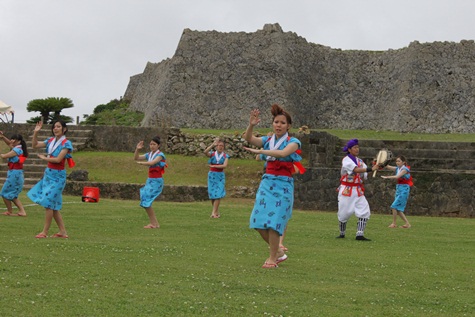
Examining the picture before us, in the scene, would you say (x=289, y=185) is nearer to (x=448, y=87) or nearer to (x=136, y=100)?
(x=448, y=87)

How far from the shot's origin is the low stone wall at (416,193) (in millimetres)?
23359

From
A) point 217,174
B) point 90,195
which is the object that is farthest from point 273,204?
point 90,195

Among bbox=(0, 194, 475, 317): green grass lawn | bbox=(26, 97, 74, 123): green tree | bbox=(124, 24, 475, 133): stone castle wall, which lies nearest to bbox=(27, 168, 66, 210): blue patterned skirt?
bbox=(0, 194, 475, 317): green grass lawn

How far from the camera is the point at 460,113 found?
137 feet

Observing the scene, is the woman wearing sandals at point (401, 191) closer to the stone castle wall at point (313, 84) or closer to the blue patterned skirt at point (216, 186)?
the blue patterned skirt at point (216, 186)

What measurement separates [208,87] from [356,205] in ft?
97.3

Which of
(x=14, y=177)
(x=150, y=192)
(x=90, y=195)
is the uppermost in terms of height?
(x=150, y=192)

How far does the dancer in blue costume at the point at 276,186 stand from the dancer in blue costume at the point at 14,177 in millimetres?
8420

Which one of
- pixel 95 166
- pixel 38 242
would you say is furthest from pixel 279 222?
pixel 95 166

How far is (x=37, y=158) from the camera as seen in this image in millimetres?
30781

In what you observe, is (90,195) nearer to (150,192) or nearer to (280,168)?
(150,192)

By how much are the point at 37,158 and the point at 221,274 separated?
23128mm

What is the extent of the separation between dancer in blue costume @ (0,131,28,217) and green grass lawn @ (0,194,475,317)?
2198 mm

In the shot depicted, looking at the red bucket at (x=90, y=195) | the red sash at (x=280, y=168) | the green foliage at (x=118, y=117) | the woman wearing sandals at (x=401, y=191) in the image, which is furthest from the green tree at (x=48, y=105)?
the red sash at (x=280, y=168)
